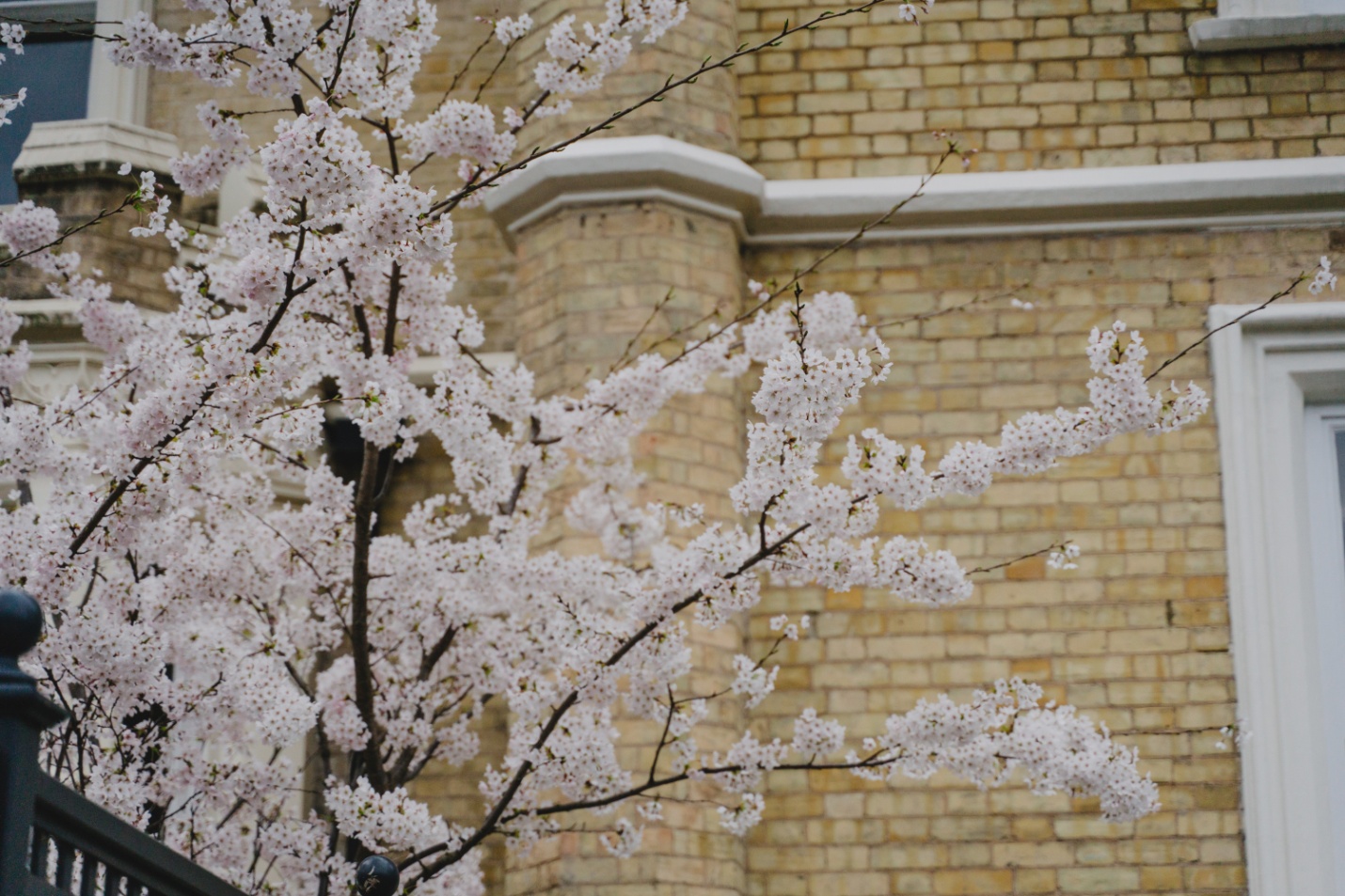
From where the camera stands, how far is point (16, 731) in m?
2.21

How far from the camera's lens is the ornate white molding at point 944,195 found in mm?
5410

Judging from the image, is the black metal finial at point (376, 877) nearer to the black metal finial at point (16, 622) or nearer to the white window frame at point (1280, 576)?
the black metal finial at point (16, 622)

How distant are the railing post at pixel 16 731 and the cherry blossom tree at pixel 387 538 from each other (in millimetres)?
1309

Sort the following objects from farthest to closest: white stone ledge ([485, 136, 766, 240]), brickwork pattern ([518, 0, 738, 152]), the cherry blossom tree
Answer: brickwork pattern ([518, 0, 738, 152]), white stone ledge ([485, 136, 766, 240]), the cherry blossom tree

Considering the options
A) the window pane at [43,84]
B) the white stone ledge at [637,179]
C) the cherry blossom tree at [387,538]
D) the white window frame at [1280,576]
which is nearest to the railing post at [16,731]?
the cherry blossom tree at [387,538]

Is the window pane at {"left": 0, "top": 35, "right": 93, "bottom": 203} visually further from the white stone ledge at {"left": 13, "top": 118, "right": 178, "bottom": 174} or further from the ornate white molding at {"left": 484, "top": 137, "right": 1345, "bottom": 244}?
the ornate white molding at {"left": 484, "top": 137, "right": 1345, "bottom": 244}

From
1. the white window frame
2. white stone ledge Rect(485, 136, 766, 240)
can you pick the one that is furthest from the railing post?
the white window frame

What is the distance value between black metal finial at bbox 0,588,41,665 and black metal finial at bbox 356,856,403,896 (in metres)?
1.10

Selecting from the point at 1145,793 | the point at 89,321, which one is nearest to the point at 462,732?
the point at 89,321

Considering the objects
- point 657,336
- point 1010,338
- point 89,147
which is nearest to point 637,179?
point 657,336

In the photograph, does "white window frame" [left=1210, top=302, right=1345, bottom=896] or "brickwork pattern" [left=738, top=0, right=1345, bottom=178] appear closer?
"white window frame" [left=1210, top=302, right=1345, bottom=896]

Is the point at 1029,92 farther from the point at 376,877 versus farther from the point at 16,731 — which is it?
the point at 16,731

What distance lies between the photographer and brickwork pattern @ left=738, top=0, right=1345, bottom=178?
5621 millimetres

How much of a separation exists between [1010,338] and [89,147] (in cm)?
326
